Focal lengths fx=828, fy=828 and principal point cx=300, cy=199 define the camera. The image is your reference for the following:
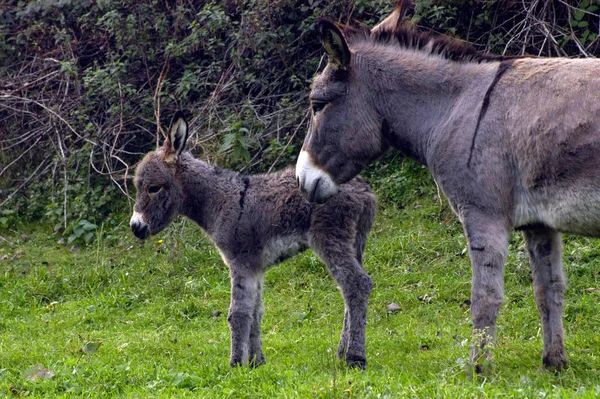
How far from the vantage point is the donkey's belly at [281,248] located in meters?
6.27

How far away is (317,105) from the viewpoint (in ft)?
17.4

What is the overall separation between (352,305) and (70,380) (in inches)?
77.3

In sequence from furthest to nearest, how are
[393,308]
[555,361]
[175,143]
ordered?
[393,308] → [175,143] → [555,361]

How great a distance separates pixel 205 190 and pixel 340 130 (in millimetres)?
1894

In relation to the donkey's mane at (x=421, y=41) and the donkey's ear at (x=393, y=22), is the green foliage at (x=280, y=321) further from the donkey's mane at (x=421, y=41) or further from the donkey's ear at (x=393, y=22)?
the donkey's ear at (x=393, y=22)

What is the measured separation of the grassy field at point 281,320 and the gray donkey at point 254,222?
0.99ft

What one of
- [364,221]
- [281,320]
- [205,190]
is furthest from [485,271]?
[281,320]

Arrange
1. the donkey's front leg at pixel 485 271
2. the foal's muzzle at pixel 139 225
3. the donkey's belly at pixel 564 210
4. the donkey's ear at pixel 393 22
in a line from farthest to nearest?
the foal's muzzle at pixel 139 225
the donkey's ear at pixel 393 22
the donkey's front leg at pixel 485 271
the donkey's belly at pixel 564 210

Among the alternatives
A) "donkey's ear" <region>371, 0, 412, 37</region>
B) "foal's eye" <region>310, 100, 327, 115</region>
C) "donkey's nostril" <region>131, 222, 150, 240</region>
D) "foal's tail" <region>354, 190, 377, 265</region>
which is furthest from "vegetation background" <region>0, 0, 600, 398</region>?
"donkey's ear" <region>371, 0, 412, 37</region>

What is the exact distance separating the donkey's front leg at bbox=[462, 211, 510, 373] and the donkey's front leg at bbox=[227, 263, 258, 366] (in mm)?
1875

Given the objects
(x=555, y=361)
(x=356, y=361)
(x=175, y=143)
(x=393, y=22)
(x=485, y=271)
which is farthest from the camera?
(x=175, y=143)

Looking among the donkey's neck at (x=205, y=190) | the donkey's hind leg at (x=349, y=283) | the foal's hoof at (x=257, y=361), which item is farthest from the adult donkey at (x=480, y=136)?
the donkey's neck at (x=205, y=190)

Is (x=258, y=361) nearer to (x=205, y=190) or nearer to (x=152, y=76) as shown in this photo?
(x=205, y=190)

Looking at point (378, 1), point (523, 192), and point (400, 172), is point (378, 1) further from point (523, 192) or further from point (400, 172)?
point (523, 192)
